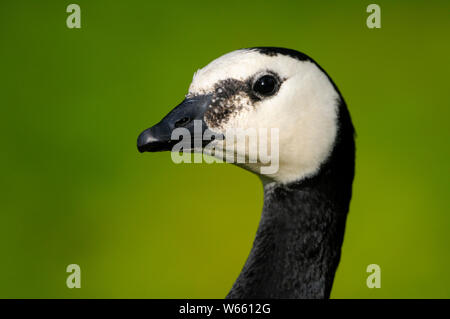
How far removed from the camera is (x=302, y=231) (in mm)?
1531

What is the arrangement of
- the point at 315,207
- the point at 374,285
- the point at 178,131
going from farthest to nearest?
the point at 374,285, the point at 315,207, the point at 178,131

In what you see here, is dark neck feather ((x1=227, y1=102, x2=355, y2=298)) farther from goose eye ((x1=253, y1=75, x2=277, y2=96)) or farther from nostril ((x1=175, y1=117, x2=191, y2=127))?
nostril ((x1=175, y1=117, x2=191, y2=127))

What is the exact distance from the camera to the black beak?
54.7 inches

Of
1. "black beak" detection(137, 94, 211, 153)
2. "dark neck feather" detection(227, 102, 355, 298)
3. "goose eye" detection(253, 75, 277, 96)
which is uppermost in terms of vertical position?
"goose eye" detection(253, 75, 277, 96)

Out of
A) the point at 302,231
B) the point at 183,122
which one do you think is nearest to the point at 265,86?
the point at 183,122

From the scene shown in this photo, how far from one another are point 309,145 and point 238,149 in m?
0.22

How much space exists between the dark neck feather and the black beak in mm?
354

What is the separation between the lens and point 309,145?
1469mm

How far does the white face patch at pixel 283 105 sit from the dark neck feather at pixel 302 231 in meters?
0.06

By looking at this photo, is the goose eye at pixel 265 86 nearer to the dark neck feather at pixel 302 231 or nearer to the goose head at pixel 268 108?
the goose head at pixel 268 108

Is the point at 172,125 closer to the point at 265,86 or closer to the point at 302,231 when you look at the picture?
the point at 265,86

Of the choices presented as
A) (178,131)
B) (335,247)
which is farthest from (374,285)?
(178,131)

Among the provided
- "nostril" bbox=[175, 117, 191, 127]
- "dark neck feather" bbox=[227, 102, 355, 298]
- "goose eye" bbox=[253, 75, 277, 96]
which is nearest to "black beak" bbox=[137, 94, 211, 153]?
"nostril" bbox=[175, 117, 191, 127]
